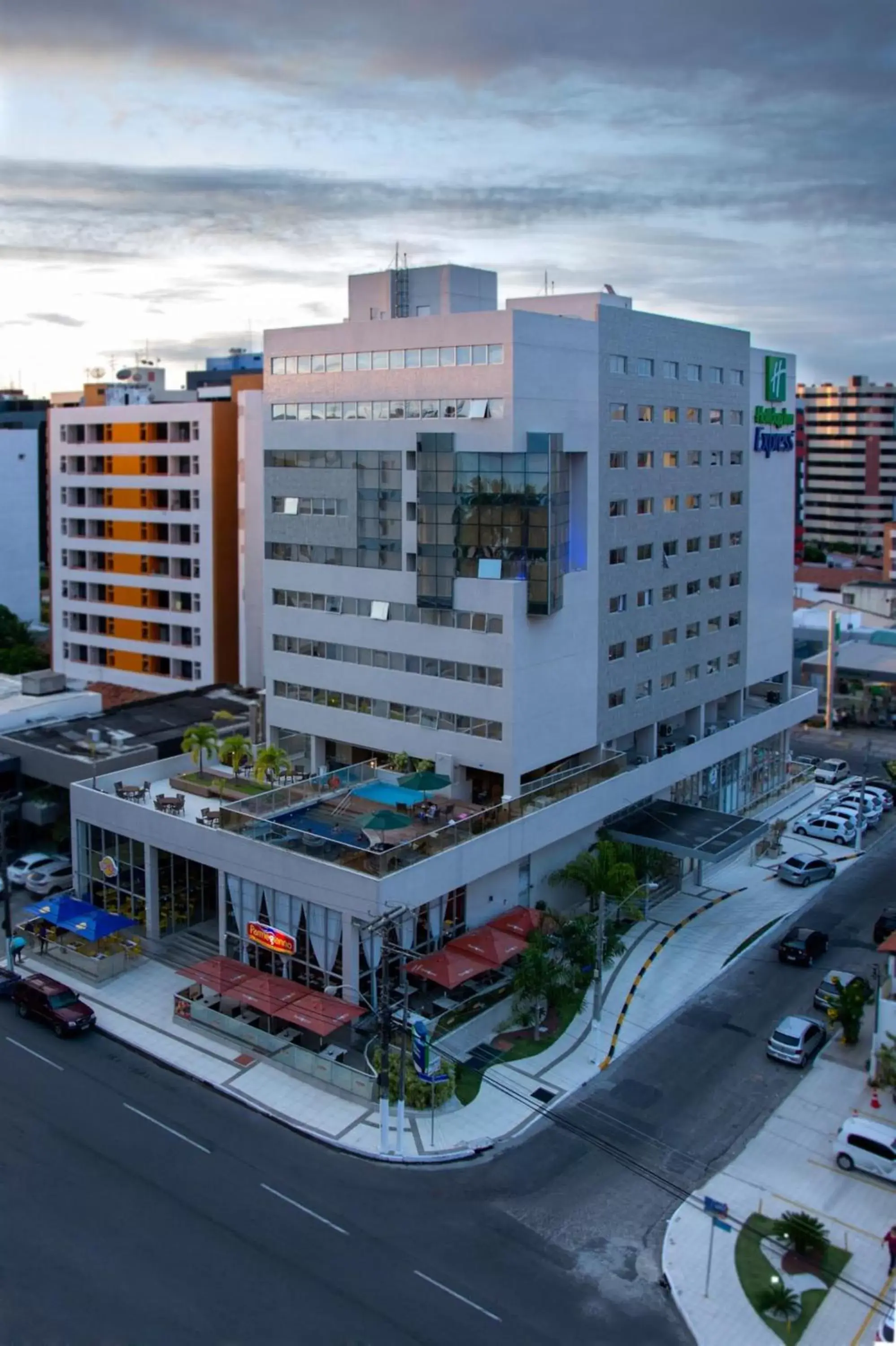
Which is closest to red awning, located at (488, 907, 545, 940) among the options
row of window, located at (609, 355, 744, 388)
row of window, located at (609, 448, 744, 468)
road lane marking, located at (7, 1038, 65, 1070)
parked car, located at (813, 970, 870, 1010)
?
parked car, located at (813, 970, 870, 1010)

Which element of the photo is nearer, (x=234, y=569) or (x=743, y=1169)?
(x=743, y=1169)

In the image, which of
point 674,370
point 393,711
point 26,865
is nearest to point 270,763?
point 393,711

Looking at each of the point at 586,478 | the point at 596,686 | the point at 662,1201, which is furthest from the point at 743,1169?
the point at 586,478

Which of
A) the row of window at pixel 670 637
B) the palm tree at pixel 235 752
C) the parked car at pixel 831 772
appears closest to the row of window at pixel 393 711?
the palm tree at pixel 235 752

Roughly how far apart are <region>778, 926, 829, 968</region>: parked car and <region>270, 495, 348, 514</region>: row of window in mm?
23233

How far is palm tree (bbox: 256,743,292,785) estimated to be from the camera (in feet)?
156

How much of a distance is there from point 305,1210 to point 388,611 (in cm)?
2396

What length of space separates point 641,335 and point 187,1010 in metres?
31.4

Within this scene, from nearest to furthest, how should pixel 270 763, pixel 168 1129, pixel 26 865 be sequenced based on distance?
1. pixel 168 1129
2. pixel 270 763
3. pixel 26 865

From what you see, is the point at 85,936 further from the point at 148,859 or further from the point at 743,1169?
the point at 743,1169

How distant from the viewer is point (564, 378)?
46.9m

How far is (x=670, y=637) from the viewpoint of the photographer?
55.6 metres

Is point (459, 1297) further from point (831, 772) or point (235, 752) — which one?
point (831, 772)

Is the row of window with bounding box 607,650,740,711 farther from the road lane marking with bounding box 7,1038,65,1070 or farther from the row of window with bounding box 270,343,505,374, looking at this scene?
the road lane marking with bounding box 7,1038,65,1070
